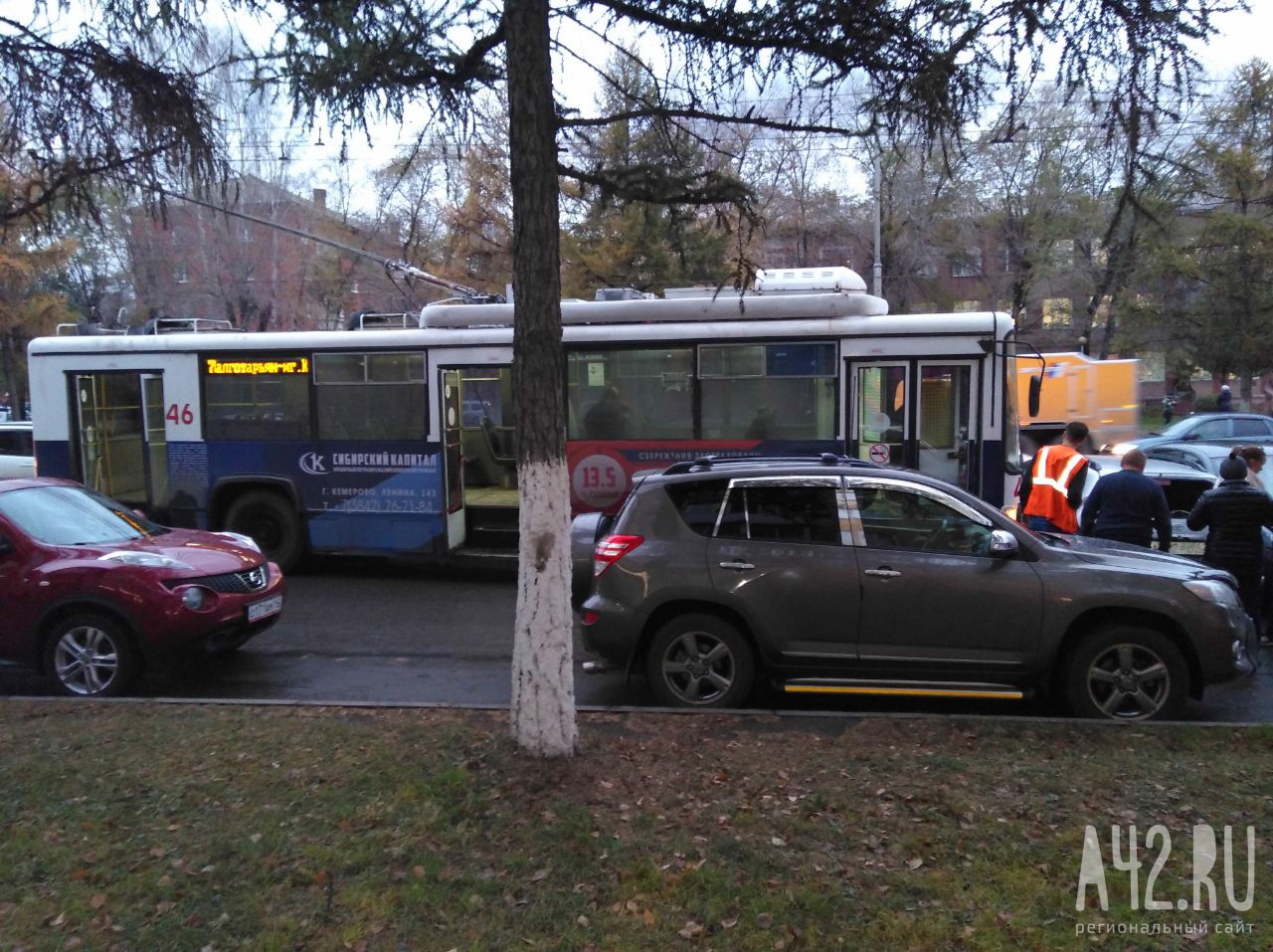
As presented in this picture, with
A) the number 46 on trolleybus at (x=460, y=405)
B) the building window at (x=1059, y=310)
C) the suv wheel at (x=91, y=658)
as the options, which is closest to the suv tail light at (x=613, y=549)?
the suv wheel at (x=91, y=658)

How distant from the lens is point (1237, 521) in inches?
312

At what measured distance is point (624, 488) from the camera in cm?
1100

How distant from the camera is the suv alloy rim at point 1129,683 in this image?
606 centimetres

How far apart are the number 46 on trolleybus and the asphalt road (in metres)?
0.99

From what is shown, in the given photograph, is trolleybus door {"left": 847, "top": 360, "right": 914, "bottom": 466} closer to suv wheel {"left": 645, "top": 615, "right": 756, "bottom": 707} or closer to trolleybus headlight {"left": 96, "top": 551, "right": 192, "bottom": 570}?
suv wheel {"left": 645, "top": 615, "right": 756, "bottom": 707}

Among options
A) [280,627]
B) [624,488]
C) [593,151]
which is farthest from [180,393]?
[593,151]

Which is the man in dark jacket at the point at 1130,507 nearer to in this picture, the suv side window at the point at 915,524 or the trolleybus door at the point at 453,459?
the suv side window at the point at 915,524

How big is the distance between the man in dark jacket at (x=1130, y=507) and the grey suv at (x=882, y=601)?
1.56m

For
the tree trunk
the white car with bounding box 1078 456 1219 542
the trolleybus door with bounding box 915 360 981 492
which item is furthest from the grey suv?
the white car with bounding box 1078 456 1219 542

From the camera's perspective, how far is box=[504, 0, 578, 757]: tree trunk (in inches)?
191

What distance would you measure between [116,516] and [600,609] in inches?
173

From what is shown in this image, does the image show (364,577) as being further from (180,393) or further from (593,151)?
(593,151)

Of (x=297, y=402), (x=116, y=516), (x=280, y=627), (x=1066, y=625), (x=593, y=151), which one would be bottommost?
(x=280, y=627)

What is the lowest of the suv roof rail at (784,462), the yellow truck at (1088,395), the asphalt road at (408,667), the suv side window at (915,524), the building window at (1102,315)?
the asphalt road at (408,667)
